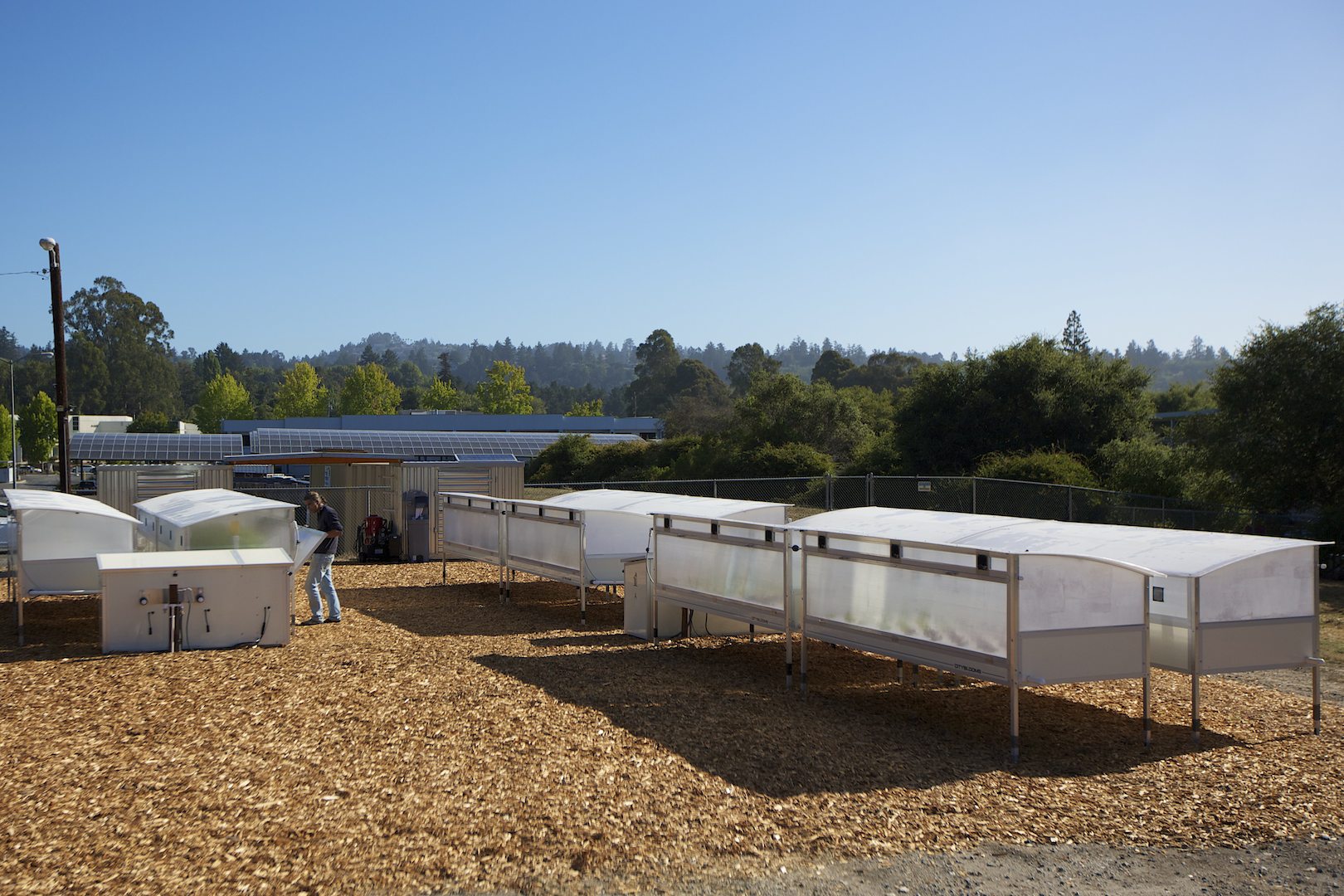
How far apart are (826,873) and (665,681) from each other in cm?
500

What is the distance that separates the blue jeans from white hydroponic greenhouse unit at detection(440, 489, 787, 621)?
2993mm

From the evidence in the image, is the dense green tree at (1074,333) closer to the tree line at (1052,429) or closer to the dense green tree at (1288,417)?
the tree line at (1052,429)

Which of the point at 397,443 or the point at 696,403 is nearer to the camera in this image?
the point at 397,443

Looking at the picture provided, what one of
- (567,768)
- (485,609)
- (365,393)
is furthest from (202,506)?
(365,393)

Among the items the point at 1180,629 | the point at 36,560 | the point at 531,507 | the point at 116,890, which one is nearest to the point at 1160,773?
the point at 1180,629

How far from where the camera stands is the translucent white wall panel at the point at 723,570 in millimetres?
11273

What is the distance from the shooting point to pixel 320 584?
15.2m

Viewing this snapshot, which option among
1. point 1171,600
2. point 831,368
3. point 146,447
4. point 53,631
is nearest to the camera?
point 1171,600

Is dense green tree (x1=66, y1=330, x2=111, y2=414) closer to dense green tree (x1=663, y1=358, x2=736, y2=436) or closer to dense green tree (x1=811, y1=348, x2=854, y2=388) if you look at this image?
dense green tree (x1=663, y1=358, x2=736, y2=436)

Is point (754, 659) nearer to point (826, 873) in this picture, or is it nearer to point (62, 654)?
point (826, 873)

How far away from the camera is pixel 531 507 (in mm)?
16547

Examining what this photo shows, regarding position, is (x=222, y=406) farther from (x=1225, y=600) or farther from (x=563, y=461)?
(x=1225, y=600)

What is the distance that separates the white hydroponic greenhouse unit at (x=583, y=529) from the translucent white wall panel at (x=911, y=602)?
3.73 meters

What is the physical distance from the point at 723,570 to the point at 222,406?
10261 centimetres
